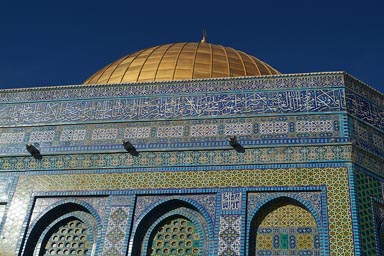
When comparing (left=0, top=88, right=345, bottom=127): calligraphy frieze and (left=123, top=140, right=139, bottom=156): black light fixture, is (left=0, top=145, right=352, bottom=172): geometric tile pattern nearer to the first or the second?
(left=123, top=140, right=139, bottom=156): black light fixture

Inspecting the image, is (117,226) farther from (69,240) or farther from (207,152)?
(207,152)

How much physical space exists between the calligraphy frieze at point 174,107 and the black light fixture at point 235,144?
564mm

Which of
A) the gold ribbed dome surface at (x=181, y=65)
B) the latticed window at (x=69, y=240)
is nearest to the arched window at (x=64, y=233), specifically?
the latticed window at (x=69, y=240)

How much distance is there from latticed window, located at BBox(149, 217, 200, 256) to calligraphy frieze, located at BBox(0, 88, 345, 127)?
177 cm

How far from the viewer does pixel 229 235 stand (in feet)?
26.6

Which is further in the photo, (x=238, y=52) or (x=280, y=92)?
(x=238, y=52)

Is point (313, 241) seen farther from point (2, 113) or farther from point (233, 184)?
point (2, 113)

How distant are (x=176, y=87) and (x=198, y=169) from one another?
5.39 feet

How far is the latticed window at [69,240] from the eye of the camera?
8.73 m

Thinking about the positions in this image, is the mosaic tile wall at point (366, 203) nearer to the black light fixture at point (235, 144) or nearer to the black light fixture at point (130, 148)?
the black light fixture at point (235, 144)

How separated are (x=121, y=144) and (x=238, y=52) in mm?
5367

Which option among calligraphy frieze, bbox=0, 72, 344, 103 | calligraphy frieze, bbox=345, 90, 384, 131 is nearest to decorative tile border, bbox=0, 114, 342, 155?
calligraphy frieze, bbox=345, 90, 384, 131

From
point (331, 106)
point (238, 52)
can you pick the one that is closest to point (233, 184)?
point (331, 106)

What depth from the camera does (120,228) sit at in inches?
336
